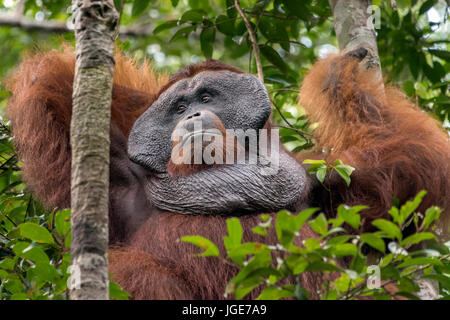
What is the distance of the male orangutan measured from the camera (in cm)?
343

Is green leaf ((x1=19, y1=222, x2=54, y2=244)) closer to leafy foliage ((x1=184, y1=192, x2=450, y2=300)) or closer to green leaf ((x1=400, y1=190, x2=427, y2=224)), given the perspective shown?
leafy foliage ((x1=184, y1=192, x2=450, y2=300))

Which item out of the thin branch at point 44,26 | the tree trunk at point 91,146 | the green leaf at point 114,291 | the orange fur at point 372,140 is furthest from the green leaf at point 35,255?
the thin branch at point 44,26

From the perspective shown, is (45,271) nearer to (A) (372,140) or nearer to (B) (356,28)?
(A) (372,140)

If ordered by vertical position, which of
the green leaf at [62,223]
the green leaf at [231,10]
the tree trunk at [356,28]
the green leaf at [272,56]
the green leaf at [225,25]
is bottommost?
the green leaf at [62,223]

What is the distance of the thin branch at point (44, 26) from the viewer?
6.66 metres

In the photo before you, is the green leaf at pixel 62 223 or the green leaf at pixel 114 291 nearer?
the green leaf at pixel 114 291

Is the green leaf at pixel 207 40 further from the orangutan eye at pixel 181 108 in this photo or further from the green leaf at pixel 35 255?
the green leaf at pixel 35 255

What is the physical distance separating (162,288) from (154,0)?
708 centimetres

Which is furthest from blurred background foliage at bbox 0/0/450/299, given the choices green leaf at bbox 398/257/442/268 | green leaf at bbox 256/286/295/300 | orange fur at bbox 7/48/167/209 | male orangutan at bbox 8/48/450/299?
green leaf at bbox 398/257/442/268

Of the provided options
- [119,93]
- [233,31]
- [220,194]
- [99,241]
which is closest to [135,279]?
[220,194]

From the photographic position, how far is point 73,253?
6.86ft

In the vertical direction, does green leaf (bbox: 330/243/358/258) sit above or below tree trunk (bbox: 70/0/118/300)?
below

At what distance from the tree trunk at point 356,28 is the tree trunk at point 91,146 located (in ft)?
7.14

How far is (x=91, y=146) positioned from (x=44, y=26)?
219 inches
